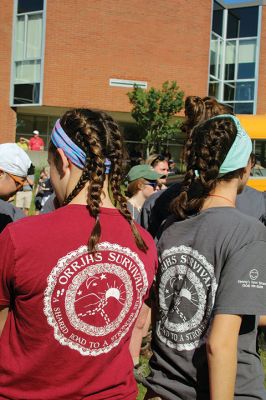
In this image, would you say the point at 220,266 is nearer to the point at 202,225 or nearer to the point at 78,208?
the point at 202,225

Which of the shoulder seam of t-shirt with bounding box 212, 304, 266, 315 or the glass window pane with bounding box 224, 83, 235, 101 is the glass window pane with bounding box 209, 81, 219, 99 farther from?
the shoulder seam of t-shirt with bounding box 212, 304, 266, 315

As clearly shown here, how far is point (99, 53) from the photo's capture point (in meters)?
28.9

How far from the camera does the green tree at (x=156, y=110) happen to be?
2686cm

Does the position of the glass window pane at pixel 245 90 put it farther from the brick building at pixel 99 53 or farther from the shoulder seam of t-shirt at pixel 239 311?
the shoulder seam of t-shirt at pixel 239 311

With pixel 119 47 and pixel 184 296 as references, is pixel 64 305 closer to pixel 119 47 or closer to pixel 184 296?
pixel 184 296

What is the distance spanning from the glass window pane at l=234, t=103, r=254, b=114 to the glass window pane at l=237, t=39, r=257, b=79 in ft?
5.57

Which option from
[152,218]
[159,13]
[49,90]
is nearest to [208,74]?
[159,13]

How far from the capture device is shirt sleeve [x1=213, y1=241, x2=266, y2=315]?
1.88 m

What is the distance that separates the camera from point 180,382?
6.74ft

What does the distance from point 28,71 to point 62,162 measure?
2768 cm

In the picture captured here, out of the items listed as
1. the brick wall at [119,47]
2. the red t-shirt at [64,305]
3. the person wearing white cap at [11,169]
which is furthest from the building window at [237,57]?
the red t-shirt at [64,305]

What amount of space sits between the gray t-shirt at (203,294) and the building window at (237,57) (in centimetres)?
3138

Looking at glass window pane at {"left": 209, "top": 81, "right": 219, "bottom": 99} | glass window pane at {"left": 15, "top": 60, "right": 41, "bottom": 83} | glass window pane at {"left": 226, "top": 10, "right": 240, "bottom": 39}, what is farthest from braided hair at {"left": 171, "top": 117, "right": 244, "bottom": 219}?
glass window pane at {"left": 226, "top": 10, "right": 240, "bottom": 39}

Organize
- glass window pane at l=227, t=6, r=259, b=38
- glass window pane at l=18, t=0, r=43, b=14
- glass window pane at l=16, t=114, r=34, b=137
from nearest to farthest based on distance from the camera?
1. glass window pane at l=18, t=0, r=43, b=14
2. glass window pane at l=16, t=114, r=34, b=137
3. glass window pane at l=227, t=6, r=259, b=38
